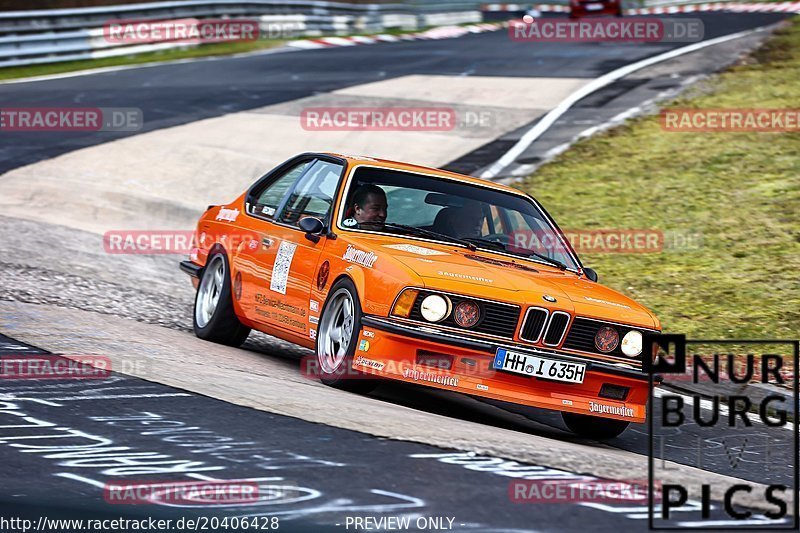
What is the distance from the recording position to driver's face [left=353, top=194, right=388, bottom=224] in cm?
838

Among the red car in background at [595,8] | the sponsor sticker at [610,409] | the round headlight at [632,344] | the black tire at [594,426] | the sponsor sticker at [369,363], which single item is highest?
the red car in background at [595,8]

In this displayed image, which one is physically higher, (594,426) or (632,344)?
(632,344)

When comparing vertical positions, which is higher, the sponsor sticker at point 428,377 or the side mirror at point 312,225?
the side mirror at point 312,225

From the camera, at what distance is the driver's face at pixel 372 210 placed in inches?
330

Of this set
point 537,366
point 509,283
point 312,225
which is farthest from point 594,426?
point 312,225

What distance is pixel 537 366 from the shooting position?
7.22 meters

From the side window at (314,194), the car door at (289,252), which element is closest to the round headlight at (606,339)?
the car door at (289,252)

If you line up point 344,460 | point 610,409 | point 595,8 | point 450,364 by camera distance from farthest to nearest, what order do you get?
point 595,8 < point 610,409 < point 450,364 < point 344,460

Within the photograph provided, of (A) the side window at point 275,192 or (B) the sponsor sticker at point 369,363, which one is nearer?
(B) the sponsor sticker at point 369,363

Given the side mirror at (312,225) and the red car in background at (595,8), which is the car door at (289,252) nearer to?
the side mirror at (312,225)

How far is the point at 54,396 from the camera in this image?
6.86 metres

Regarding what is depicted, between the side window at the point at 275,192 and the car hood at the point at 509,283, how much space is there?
164 cm

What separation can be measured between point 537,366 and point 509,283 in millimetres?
518

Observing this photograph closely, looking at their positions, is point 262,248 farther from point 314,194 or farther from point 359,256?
point 359,256
